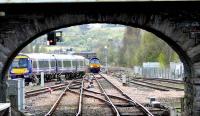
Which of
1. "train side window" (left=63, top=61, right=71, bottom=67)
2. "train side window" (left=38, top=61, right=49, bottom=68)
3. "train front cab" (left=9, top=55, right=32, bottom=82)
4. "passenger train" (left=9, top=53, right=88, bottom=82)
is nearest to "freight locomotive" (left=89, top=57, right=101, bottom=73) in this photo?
"passenger train" (left=9, top=53, right=88, bottom=82)

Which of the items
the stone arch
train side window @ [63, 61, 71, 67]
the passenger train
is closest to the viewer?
the stone arch

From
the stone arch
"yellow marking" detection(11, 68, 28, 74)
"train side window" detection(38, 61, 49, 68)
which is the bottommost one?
"yellow marking" detection(11, 68, 28, 74)

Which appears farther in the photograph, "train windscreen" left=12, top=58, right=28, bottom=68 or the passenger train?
"train windscreen" left=12, top=58, right=28, bottom=68

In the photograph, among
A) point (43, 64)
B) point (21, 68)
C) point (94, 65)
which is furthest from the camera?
point (94, 65)

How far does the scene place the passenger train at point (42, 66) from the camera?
40875mm

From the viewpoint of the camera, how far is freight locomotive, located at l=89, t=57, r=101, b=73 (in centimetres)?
6800

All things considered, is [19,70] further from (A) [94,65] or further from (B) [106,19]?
(A) [94,65]

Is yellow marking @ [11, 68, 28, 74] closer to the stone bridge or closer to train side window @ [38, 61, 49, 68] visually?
train side window @ [38, 61, 49, 68]

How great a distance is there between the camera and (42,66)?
146 ft

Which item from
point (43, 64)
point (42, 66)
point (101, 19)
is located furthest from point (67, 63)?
point (101, 19)

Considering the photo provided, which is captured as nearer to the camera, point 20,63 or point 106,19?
point 106,19

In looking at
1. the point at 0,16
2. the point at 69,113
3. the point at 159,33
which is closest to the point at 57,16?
the point at 0,16

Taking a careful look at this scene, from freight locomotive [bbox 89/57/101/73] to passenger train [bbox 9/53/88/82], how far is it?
857 cm

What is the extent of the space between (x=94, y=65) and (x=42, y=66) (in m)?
24.7
